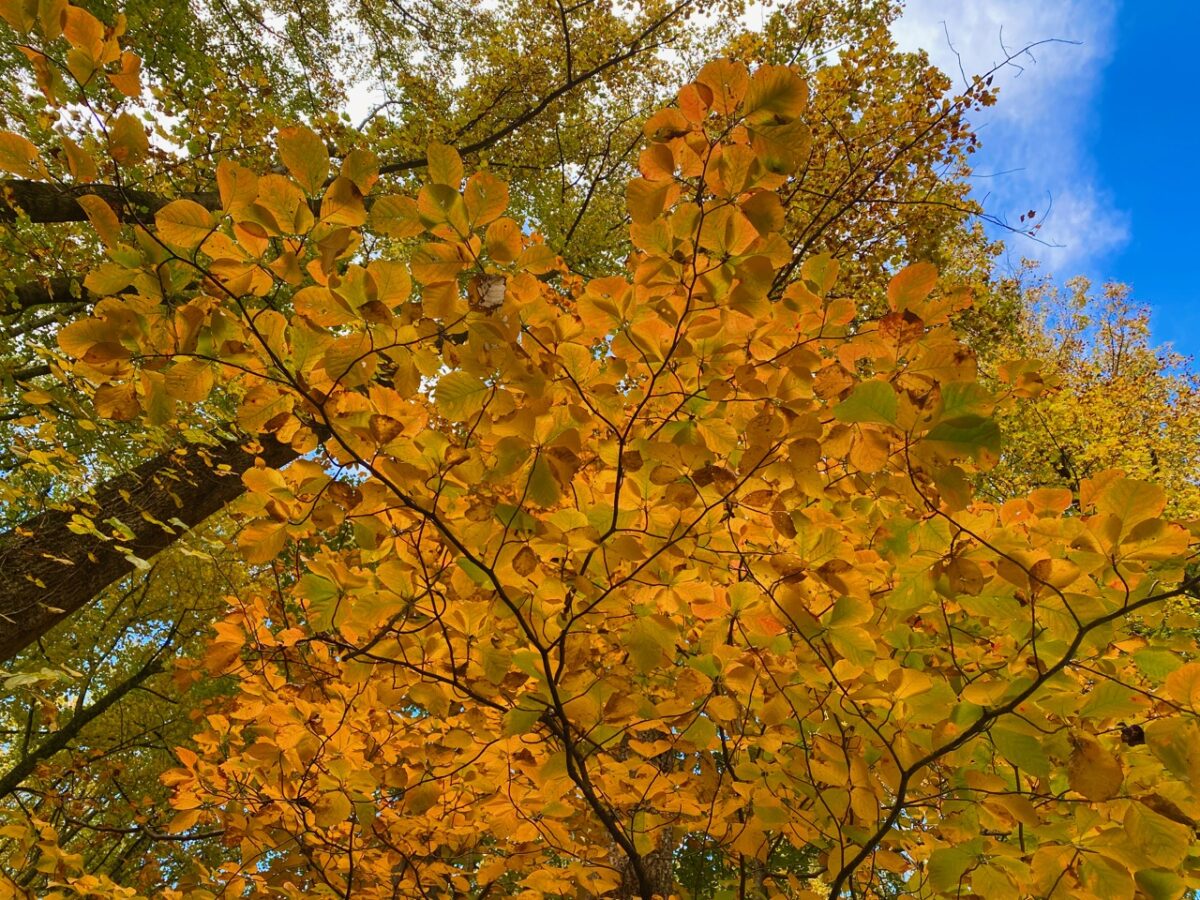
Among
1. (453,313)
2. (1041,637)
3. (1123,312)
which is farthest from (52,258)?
(1123,312)

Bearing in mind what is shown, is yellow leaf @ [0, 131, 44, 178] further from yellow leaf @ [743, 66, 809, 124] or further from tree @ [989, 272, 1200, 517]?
tree @ [989, 272, 1200, 517]

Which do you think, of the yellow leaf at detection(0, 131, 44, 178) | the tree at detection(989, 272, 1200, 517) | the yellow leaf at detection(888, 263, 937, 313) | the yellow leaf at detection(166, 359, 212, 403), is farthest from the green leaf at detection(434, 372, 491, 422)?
the tree at detection(989, 272, 1200, 517)

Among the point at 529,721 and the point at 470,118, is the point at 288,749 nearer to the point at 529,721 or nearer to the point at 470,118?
the point at 529,721

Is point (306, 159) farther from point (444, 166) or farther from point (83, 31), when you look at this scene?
point (83, 31)

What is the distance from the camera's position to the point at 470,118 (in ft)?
20.7

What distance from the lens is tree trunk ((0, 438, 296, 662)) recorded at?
9.61ft

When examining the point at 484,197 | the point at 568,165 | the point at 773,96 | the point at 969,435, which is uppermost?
the point at 568,165

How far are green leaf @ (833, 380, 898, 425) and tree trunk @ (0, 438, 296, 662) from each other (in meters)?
2.42

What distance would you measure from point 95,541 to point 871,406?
3.89m

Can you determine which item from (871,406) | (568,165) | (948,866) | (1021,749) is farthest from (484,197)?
(568,165)

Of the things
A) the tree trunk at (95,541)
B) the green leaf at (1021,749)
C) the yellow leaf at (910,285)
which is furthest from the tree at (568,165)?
the green leaf at (1021,749)

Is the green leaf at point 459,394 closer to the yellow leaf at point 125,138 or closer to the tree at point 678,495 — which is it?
the tree at point 678,495

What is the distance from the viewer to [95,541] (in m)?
3.18

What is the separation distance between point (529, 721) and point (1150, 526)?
103cm
